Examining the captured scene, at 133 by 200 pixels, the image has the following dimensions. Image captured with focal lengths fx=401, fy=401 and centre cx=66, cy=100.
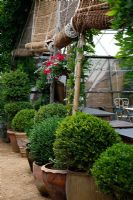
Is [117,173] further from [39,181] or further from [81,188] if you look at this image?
[39,181]

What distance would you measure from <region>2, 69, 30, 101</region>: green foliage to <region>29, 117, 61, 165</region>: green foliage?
17.0ft

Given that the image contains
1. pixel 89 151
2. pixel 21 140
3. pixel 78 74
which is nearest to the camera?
pixel 89 151

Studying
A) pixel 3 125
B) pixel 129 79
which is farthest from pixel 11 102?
pixel 129 79

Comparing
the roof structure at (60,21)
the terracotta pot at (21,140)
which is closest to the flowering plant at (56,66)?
the roof structure at (60,21)

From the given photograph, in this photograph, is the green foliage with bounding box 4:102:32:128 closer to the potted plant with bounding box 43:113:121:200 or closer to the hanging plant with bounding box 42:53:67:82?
the hanging plant with bounding box 42:53:67:82

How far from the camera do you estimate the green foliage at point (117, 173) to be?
3.84 meters

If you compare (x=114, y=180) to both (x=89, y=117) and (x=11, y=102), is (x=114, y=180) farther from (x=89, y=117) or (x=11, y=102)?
(x=11, y=102)

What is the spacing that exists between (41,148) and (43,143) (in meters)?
0.09

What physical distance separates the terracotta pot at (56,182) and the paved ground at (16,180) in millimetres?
675

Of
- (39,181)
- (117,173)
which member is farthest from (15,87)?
(117,173)

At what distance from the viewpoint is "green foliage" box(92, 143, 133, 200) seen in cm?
384

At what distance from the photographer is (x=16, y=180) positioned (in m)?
7.11

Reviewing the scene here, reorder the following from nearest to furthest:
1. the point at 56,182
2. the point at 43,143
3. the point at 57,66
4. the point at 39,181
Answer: the point at 56,182
the point at 39,181
the point at 43,143
the point at 57,66

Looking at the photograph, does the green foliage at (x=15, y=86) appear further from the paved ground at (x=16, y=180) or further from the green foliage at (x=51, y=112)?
the green foliage at (x=51, y=112)
